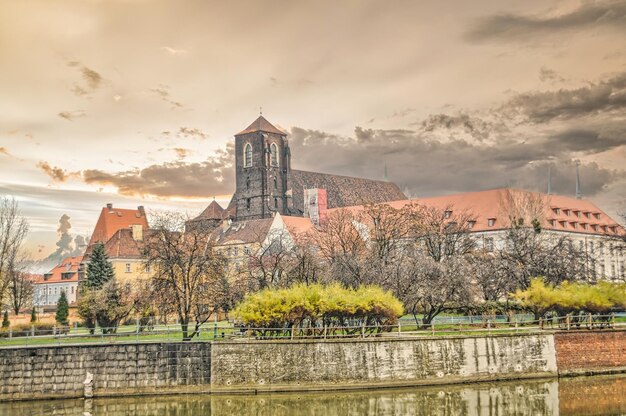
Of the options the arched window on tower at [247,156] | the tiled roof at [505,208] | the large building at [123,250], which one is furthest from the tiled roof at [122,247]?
the arched window on tower at [247,156]

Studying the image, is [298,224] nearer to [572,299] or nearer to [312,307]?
[572,299]

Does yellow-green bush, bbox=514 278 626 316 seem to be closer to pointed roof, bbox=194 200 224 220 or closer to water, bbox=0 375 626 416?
water, bbox=0 375 626 416

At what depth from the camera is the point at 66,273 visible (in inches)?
4852

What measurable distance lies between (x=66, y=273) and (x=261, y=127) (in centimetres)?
3842

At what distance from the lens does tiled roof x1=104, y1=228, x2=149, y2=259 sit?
320 feet

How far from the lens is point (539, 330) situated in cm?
4547

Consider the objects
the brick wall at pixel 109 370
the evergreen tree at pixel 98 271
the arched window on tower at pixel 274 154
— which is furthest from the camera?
the arched window on tower at pixel 274 154

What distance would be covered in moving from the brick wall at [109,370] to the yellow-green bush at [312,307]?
10.9 feet

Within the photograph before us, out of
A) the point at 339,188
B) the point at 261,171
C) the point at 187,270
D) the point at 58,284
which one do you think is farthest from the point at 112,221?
the point at 187,270

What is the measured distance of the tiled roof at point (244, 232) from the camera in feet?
330

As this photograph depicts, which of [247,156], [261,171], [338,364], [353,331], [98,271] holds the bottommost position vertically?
[338,364]

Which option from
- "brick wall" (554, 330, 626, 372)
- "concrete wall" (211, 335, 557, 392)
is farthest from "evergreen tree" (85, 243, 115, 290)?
"brick wall" (554, 330, 626, 372)

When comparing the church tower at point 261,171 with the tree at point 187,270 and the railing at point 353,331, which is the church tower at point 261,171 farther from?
the railing at point 353,331

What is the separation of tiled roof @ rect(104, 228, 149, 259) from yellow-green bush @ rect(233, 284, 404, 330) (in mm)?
57257
